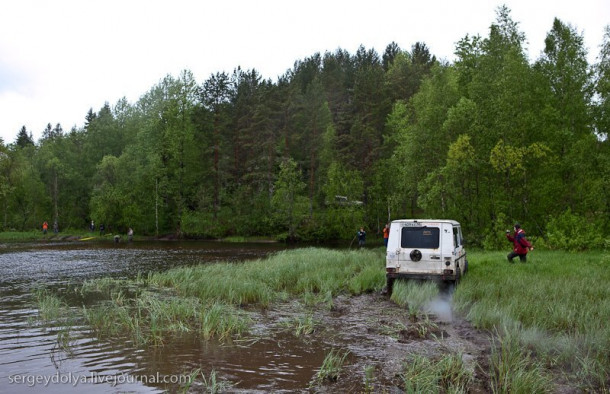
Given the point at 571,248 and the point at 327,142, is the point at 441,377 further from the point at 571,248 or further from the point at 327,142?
the point at 327,142

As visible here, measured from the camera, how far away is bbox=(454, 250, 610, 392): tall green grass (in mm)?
7461

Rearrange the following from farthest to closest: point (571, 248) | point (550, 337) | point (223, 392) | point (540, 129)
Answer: point (540, 129) → point (571, 248) → point (550, 337) → point (223, 392)

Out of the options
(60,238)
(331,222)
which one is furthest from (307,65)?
(60,238)

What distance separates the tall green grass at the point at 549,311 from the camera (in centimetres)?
746

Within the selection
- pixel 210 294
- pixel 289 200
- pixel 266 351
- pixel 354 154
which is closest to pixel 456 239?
pixel 210 294

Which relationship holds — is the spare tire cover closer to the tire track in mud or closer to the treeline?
the tire track in mud

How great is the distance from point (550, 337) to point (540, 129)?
23593mm

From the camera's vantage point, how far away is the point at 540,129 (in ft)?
92.2

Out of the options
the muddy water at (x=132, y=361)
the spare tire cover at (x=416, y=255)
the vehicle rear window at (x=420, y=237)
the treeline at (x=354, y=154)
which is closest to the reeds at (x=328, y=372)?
the muddy water at (x=132, y=361)

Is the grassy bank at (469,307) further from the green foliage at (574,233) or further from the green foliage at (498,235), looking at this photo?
the green foliage at (498,235)

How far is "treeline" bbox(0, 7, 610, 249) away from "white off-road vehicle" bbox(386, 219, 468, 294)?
1386cm

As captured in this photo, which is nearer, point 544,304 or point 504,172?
point 544,304

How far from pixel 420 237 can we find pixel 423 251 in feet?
1.59

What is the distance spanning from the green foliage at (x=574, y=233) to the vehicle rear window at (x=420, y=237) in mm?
13622
